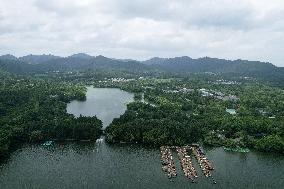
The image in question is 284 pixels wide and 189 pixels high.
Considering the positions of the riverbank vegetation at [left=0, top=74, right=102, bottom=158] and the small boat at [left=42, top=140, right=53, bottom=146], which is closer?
the small boat at [left=42, top=140, right=53, bottom=146]

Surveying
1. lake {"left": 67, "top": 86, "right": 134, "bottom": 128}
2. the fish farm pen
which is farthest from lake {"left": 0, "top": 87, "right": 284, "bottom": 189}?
lake {"left": 67, "top": 86, "right": 134, "bottom": 128}

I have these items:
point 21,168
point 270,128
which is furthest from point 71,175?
point 270,128

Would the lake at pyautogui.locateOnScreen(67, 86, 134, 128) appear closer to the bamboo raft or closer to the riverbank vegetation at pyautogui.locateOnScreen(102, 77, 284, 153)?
the riverbank vegetation at pyautogui.locateOnScreen(102, 77, 284, 153)

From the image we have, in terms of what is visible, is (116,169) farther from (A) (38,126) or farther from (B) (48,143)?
(A) (38,126)

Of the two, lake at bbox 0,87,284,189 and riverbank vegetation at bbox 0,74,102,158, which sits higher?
riverbank vegetation at bbox 0,74,102,158

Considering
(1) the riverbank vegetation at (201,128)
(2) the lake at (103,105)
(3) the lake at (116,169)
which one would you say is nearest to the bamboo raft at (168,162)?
(3) the lake at (116,169)

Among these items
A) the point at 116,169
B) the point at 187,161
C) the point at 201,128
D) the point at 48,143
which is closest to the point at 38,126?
the point at 48,143
